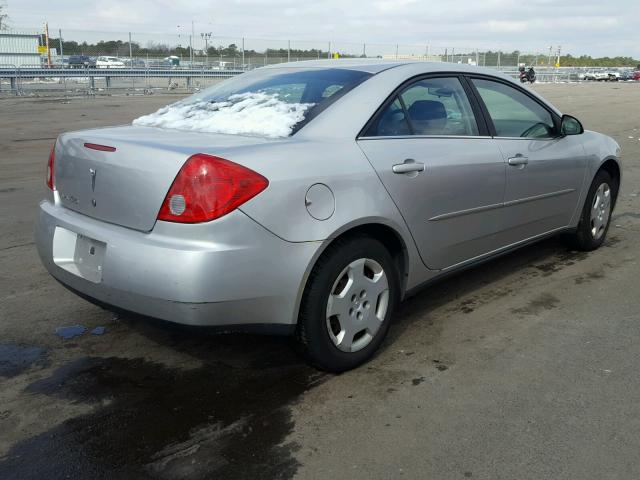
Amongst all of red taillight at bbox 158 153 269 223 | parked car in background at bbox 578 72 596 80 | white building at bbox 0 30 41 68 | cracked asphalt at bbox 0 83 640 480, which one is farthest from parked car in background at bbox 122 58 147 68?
parked car in background at bbox 578 72 596 80

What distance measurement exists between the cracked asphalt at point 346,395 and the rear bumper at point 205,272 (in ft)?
0.50

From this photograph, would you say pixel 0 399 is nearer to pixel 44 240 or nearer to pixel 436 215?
pixel 44 240

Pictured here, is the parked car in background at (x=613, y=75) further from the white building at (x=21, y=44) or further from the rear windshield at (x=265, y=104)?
the rear windshield at (x=265, y=104)

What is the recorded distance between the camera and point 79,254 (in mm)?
3041

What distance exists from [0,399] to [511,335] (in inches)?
107

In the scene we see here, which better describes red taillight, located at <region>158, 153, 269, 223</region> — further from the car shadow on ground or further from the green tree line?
the green tree line

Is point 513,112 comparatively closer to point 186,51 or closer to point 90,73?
point 90,73

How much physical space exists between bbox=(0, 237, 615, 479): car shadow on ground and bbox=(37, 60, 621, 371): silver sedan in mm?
268

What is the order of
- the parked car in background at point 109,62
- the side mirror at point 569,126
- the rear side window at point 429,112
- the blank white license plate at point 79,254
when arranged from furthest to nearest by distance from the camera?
the parked car in background at point 109,62
the side mirror at point 569,126
the rear side window at point 429,112
the blank white license plate at point 79,254

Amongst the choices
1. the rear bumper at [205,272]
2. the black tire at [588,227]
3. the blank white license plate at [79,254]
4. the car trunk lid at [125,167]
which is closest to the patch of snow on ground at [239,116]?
the car trunk lid at [125,167]

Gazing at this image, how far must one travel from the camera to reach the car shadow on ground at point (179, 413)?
2.46m

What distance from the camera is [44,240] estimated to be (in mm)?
3285

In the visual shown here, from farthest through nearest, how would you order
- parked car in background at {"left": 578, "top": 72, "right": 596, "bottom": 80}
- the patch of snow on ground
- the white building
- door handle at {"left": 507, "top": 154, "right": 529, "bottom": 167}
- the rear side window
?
parked car in background at {"left": 578, "top": 72, "right": 596, "bottom": 80}
the white building
door handle at {"left": 507, "top": 154, "right": 529, "bottom": 167}
the rear side window
the patch of snow on ground

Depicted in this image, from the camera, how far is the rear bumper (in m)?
2.61
